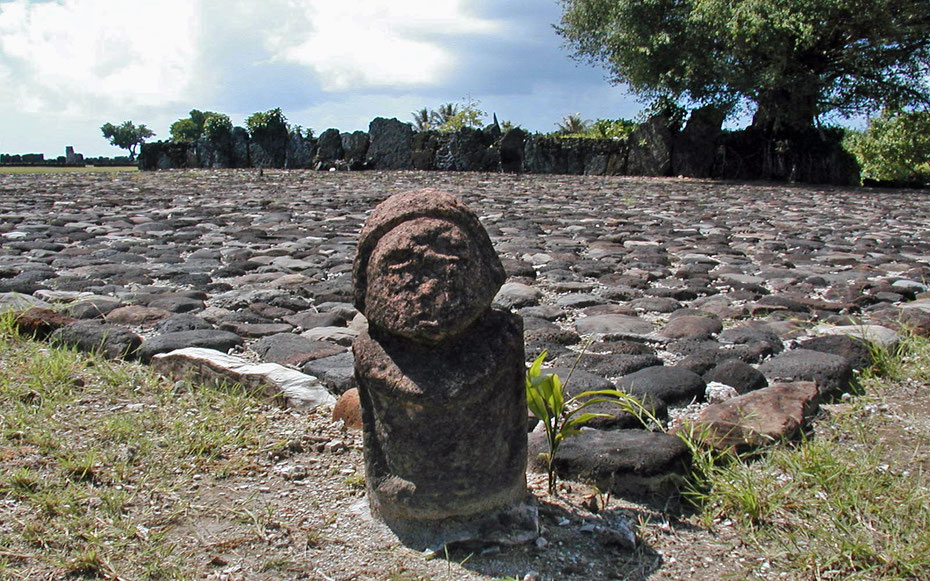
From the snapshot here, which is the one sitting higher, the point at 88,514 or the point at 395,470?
the point at 395,470

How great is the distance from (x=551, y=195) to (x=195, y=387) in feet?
30.4

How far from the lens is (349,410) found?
2.92 m

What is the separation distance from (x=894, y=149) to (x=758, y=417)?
21702 millimetres

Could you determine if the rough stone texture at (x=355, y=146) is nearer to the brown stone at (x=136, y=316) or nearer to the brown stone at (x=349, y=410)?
the brown stone at (x=136, y=316)

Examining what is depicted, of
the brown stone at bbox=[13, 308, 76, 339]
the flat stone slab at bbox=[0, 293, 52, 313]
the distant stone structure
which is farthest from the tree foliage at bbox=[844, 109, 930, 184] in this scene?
the distant stone structure

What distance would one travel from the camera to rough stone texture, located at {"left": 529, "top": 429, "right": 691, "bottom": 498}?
7.97 ft

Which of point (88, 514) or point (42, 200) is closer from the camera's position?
point (88, 514)

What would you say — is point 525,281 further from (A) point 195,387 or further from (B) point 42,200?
(B) point 42,200

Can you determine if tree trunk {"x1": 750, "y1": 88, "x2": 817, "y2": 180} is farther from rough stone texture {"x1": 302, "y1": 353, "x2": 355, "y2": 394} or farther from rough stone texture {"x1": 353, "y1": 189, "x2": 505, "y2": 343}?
rough stone texture {"x1": 353, "y1": 189, "x2": 505, "y2": 343}

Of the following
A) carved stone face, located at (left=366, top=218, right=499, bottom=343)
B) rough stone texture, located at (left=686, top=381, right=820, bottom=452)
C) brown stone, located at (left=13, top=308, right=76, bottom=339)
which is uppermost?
carved stone face, located at (left=366, top=218, right=499, bottom=343)

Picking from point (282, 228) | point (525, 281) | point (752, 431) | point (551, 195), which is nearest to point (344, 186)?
point (551, 195)

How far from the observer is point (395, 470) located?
217 centimetres

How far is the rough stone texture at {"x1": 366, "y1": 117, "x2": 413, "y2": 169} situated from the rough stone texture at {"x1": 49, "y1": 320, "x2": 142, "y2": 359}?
14.8 metres

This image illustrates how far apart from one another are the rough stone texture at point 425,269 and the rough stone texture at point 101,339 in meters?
1.87
